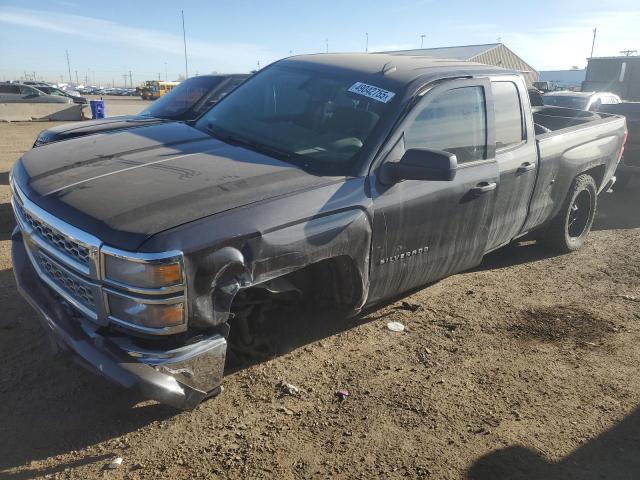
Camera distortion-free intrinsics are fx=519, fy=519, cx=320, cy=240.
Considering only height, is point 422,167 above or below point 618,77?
above

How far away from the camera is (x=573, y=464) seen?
2693mm

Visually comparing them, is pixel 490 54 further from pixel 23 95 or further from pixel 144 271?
pixel 144 271

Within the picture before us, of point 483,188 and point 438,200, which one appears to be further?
point 483,188

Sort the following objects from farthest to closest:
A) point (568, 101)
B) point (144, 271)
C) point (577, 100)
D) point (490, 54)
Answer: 1. point (490, 54)
2. point (568, 101)
3. point (577, 100)
4. point (144, 271)

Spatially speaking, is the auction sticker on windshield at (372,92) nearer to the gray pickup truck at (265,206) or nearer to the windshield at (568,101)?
the gray pickup truck at (265,206)

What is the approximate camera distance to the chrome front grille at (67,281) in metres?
2.47

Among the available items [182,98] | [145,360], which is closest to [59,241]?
[145,360]

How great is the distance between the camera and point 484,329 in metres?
4.10

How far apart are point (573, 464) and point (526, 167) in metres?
2.46

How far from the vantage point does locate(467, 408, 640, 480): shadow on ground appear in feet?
8.50

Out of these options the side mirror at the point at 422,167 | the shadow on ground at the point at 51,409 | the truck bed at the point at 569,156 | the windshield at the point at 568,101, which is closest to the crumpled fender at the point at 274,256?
the side mirror at the point at 422,167

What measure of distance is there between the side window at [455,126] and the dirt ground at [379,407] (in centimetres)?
139

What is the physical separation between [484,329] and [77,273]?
9.83 feet

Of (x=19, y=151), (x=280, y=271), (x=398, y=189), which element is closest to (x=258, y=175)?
(x=280, y=271)
